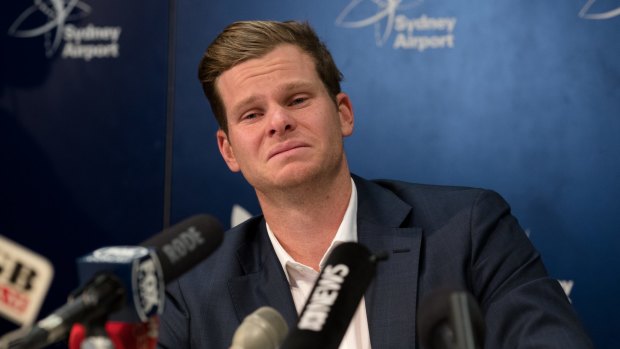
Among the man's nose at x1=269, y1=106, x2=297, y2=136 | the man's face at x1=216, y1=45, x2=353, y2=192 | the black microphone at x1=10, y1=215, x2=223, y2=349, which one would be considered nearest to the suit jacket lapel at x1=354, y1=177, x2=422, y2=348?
the man's face at x1=216, y1=45, x2=353, y2=192

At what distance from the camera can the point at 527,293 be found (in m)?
1.81

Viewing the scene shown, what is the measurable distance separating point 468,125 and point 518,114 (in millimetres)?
157

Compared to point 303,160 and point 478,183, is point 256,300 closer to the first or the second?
point 303,160

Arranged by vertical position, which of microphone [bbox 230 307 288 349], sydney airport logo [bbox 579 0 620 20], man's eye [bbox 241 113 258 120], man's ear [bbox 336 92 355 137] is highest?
sydney airport logo [bbox 579 0 620 20]

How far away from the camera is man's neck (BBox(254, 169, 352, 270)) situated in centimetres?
209

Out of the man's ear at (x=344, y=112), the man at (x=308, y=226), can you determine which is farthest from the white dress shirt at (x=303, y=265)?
the man's ear at (x=344, y=112)

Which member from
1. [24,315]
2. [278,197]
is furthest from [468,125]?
[24,315]

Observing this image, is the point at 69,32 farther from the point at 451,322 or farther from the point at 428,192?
the point at 451,322

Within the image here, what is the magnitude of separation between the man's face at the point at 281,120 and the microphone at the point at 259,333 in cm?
88

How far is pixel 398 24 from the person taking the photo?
2879 millimetres

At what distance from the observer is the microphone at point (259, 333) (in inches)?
43.0

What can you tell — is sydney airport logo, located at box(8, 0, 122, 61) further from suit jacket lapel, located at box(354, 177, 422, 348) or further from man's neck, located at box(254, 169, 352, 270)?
suit jacket lapel, located at box(354, 177, 422, 348)

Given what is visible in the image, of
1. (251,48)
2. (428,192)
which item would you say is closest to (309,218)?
(428,192)

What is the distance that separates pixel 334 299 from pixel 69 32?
2505 mm
